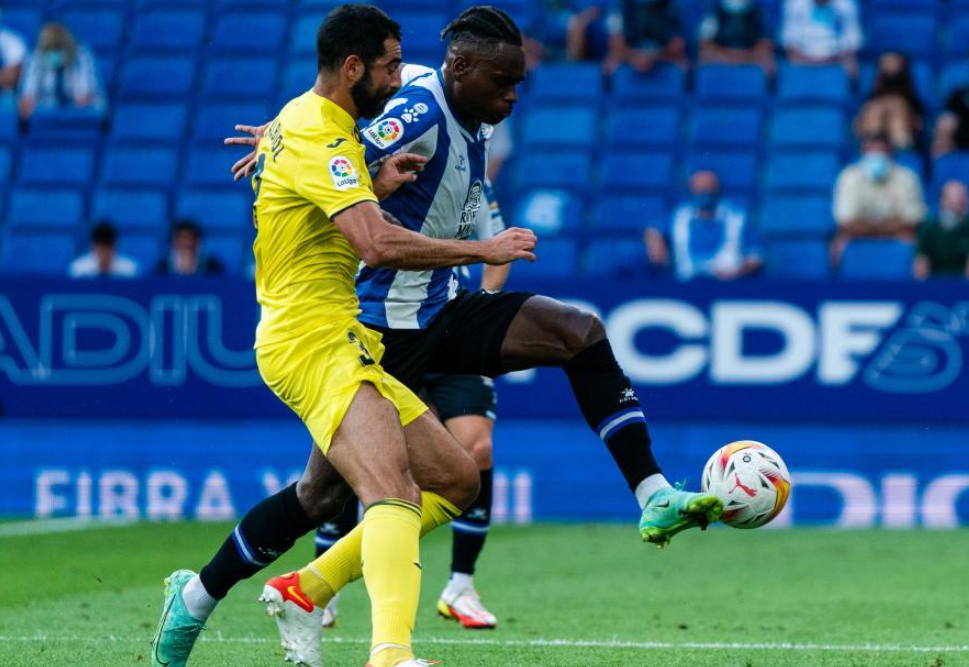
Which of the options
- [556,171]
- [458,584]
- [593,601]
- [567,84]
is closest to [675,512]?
[458,584]

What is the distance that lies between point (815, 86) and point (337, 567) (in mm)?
10857

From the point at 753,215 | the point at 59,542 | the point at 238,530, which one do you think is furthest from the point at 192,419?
the point at 238,530

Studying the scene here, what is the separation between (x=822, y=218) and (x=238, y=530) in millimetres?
9511

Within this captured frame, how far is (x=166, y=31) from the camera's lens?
16828 millimetres

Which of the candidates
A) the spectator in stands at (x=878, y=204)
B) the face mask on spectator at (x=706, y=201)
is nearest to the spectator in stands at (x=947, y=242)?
the spectator in stands at (x=878, y=204)

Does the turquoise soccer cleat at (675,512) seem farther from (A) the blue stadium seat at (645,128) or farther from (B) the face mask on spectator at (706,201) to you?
(A) the blue stadium seat at (645,128)

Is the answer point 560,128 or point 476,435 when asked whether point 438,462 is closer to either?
point 476,435

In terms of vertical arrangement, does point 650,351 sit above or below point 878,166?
below

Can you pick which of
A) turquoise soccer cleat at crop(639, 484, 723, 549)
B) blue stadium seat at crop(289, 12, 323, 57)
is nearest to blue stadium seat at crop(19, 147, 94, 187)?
blue stadium seat at crop(289, 12, 323, 57)

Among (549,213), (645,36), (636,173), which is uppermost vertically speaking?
(645,36)

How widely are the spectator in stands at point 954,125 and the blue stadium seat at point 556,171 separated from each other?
9.74ft

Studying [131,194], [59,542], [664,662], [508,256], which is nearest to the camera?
[508,256]

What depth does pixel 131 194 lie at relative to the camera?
50.5 feet

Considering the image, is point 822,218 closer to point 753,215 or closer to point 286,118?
point 753,215
